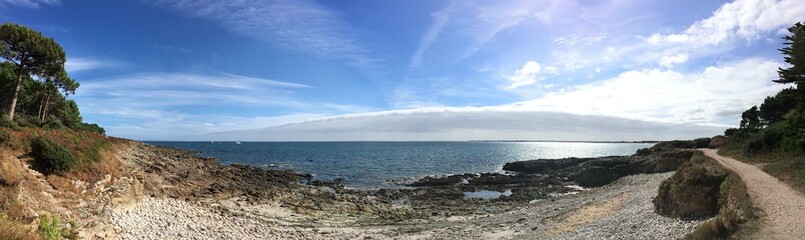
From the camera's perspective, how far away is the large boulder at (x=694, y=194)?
18.9m

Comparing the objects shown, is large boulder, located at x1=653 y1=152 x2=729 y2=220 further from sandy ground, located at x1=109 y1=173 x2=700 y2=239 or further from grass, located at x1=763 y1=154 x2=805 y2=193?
grass, located at x1=763 y1=154 x2=805 y2=193

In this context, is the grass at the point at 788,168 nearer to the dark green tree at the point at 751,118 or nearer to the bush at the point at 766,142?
the bush at the point at 766,142

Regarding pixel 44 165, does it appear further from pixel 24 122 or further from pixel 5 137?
pixel 24 122

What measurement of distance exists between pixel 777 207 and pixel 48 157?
33369mm

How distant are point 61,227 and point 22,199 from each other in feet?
6.43

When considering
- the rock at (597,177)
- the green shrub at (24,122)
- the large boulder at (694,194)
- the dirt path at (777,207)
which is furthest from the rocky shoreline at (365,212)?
the green shrub at (24,122)

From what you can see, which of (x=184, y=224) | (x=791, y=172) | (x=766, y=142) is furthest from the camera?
(x=766, y=142)

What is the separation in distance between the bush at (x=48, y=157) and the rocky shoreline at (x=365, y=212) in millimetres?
3416

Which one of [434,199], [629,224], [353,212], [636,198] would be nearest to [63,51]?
[353,212]

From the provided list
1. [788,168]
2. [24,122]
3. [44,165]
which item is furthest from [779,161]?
[24,122]

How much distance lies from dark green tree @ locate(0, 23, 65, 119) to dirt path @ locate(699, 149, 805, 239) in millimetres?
47049

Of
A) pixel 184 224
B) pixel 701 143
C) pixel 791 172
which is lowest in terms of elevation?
pixel 184 224

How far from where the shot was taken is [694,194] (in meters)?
19.5

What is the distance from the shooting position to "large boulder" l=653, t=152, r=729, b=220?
18.9 metres
